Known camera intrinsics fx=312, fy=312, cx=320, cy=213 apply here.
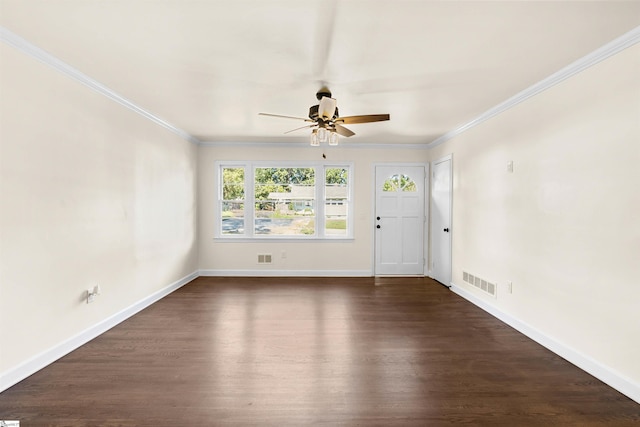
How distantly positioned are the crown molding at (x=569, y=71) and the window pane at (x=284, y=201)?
2968 millimetres

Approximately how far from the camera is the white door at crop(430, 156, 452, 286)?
16.7ft

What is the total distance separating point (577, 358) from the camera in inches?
103

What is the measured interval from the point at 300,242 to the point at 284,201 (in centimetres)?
83

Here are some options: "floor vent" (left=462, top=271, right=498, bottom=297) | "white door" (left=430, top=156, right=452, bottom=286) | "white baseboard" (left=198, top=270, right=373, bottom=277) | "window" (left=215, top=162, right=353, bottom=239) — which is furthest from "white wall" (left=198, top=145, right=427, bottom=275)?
"floor vent" (left=462, top=271, right=498, bottom=297)

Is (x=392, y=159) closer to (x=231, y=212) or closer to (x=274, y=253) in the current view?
(x=274, y=253)

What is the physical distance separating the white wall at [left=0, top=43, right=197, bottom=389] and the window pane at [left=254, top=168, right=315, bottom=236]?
194 centimetres

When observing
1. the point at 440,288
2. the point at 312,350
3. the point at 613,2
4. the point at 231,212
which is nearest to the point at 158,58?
the point at 312,350

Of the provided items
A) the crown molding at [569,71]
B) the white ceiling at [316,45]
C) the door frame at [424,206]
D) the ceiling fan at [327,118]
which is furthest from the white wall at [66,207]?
the crown molding at [569,71]

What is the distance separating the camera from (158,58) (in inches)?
100.0

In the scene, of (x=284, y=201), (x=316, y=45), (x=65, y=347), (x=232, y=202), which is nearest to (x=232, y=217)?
(x=232, y=202)

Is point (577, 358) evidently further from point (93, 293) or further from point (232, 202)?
point (232, 202)

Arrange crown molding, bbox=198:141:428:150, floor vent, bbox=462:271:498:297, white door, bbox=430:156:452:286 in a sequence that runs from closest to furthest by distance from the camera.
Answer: floor vent, bbox=462:271:498:297
white door, bbox=430:156:452:286
crown molding, bbox=198:141:428:150

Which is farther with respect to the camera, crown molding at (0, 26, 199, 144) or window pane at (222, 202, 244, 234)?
window pane at (222, 202, 244, 234)

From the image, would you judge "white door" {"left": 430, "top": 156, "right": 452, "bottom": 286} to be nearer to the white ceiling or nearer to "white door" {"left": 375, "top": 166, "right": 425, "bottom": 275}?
"white door" {"left": 375, "top": 166, "right": 425, "bottom": 275}
